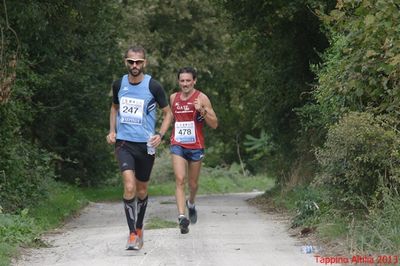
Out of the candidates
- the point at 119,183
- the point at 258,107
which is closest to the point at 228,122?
the point at 119,183

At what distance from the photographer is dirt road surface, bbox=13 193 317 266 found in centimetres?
916

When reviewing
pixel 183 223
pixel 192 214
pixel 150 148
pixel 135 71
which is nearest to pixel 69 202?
pixel 192 214

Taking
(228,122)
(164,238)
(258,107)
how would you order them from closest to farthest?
(164,238)
(258,107)
(228,122)

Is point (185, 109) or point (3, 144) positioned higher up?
point (185, 109)

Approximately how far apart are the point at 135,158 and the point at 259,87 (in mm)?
13987

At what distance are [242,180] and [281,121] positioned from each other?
20922mm

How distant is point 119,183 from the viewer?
33125 mm

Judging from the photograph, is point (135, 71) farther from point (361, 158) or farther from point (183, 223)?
point (361, 158)

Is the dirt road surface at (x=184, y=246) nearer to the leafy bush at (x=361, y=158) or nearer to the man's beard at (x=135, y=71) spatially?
the leafy bush at (x=361, y=158)

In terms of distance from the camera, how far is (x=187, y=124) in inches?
462

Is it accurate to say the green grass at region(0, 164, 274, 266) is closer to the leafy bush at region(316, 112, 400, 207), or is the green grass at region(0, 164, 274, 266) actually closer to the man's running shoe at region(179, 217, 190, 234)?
the man's running shoe at region(179, 217, 190, 234)

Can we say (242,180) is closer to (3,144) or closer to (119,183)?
(119,183)

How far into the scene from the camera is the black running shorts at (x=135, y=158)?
32.8 ft

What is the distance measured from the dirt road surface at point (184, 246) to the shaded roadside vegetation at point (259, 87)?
0.66 meters
